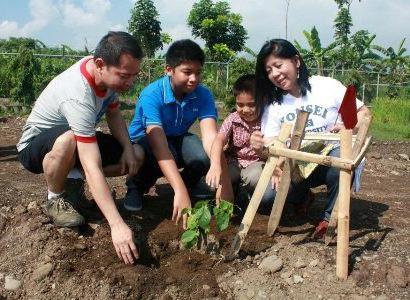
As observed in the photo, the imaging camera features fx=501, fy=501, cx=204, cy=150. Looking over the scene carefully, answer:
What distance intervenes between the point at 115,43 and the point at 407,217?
2.48m

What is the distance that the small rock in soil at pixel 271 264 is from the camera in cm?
Answer: 278

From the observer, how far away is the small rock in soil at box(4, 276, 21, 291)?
107 inches

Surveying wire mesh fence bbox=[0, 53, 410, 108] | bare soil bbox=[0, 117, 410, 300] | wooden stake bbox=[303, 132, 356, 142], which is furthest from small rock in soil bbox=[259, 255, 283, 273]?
wire mesh fence bbox=[0, 53, 410, 108]

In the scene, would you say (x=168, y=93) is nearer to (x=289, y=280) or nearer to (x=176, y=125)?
(x=176, y=125)

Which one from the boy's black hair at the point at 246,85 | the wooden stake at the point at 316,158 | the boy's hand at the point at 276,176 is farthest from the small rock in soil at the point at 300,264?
the boy's black hair at the point at 246,85

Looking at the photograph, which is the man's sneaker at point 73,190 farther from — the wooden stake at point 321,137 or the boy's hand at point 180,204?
the wooden stake at point 321,137

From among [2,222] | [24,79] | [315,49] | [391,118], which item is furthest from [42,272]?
[315,49]

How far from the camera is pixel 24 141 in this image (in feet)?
10.0

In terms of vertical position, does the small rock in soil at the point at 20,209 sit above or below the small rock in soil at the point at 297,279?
above

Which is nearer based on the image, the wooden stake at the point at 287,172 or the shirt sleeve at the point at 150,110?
the wooden stake at the point at 287,172

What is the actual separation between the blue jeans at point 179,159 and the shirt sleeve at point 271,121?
0.52 m

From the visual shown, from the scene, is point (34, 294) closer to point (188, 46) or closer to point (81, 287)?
point (81, 287)

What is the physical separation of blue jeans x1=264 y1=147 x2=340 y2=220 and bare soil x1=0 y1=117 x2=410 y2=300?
18 centimetres

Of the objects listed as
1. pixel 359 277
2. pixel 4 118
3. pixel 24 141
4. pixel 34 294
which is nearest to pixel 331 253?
pixel 359 277
